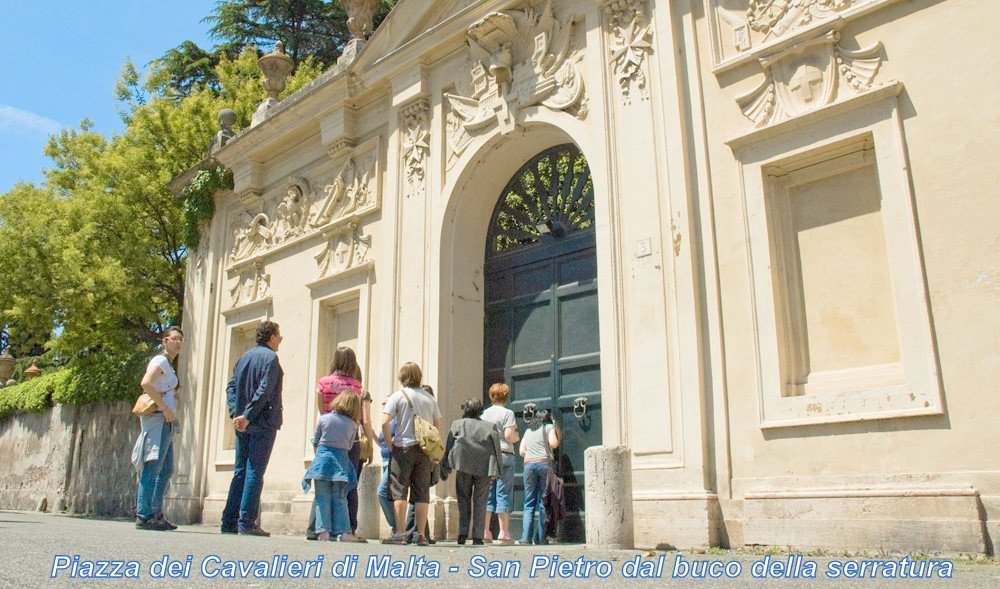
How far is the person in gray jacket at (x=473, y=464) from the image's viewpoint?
7.27 meters

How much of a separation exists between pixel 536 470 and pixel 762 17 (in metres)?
4.68

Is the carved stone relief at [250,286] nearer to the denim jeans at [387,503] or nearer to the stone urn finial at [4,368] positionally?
the denim jeans at [387,503]

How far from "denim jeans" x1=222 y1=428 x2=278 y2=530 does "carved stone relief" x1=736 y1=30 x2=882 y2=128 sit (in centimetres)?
513

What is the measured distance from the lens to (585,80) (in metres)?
8.99

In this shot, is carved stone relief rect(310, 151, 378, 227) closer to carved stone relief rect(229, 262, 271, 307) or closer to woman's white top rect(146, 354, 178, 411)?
carved stone relief rect(229, 262, 271, 307)

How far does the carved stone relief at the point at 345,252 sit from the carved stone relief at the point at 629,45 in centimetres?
429

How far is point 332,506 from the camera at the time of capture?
277 inches

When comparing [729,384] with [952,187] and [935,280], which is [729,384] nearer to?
[935,280]

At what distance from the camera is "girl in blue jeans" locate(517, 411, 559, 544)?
27.0 feet

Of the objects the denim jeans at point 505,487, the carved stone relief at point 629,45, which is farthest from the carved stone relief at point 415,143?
the denim jeans at point 505,487

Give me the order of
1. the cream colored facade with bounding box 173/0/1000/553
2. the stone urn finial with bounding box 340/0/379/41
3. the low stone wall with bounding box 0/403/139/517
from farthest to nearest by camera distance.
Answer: the low stone wall with bounding box 0/403/139/517
the stone urn finial with bounding box 340/0/379/41
the cream colored facade with bounding box 173/0/1000/553

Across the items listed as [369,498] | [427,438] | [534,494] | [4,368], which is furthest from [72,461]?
[427,438]

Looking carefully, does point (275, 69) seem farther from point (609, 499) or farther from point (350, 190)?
point (609, 499)

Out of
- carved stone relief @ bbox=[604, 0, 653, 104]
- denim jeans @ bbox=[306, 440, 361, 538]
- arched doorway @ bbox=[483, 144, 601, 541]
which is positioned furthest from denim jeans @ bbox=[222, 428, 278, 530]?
carved stone relief @ bbox=[604, 0, 653, 104]
